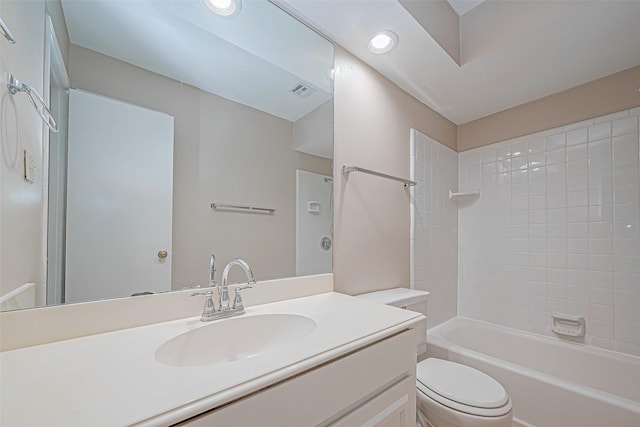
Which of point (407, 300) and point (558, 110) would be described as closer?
point (407, 300)

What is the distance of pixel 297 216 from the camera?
4.33 feet

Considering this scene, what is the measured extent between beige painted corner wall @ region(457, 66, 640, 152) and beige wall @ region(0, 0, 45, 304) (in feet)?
8.84

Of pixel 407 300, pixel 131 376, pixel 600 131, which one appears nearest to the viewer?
pixel 131 376

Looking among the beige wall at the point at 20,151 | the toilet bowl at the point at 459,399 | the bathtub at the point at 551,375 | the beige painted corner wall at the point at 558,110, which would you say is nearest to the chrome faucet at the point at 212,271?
the beige wall at the point at 20,151

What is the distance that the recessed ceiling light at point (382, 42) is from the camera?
1363mm

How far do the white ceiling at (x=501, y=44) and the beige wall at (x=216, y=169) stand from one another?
60cm

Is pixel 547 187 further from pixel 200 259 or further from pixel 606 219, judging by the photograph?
pixel 200 259

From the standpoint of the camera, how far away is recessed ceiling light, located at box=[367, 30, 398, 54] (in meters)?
1.36

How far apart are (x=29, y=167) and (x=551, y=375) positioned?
2.67m

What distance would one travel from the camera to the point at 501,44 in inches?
57.8

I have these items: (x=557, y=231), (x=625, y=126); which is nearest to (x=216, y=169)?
(x=557, y=231)

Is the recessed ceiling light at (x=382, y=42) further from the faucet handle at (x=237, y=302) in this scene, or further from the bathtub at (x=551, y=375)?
the bathtub at (x=551, y=375)

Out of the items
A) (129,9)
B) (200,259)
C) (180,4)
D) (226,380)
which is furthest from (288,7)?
(226,380)

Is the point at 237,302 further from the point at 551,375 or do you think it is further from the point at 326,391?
the point at 551,375
